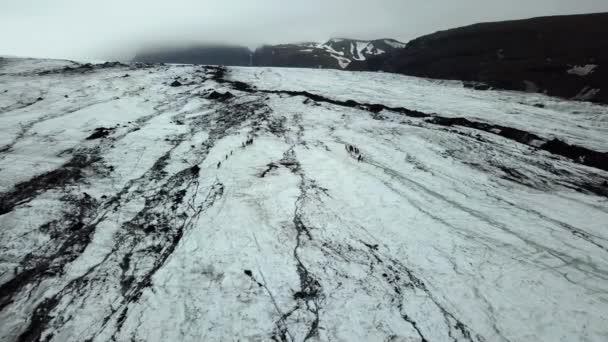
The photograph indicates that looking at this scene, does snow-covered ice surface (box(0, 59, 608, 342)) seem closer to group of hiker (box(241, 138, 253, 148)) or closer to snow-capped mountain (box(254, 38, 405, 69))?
group of hiker (box(241, 138, 253, 148))

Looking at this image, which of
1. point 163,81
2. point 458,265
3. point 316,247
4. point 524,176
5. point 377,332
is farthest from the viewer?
point 163,81

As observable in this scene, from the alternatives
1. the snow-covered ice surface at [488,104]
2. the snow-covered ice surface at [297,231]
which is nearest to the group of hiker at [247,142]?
the snow-covered ice surface at [297,231]

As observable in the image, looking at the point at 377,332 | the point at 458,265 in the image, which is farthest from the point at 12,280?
the point at 458,265

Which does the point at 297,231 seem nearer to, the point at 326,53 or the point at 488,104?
the point at 488,104

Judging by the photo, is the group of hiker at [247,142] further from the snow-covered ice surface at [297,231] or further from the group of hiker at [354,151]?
the group of hiker at [354,151]

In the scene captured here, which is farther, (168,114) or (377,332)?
(168,114)

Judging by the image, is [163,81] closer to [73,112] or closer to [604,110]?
[73,112]

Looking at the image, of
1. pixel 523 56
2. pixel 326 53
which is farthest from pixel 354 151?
pixel 326 53
